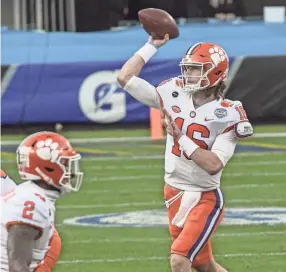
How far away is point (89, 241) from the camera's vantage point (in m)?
8.70

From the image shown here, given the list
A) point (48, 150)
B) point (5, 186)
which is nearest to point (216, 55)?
point (5, 186)

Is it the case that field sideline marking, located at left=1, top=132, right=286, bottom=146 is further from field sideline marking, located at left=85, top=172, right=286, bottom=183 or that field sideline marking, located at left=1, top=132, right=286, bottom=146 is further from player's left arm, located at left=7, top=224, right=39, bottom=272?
player's left arm, located at left=7, top=224, right=39, bottom=272

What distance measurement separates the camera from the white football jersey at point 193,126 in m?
6.14

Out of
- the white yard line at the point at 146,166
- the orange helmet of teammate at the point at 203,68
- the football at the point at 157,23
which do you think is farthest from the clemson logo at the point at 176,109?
the white yard line at the point at 146,166

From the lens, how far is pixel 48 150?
4.72 meters

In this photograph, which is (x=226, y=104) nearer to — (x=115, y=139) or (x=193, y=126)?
(x=193, y=126)

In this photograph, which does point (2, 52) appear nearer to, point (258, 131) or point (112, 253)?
point (258, 131)

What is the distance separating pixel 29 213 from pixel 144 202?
604 centimetres

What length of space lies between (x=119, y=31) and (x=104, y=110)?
61.6 inches

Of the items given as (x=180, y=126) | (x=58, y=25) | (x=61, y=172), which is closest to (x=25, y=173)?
(x=61, y=172)

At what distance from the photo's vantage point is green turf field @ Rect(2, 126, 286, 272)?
795 cm

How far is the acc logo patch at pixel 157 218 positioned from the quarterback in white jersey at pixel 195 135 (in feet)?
10.2

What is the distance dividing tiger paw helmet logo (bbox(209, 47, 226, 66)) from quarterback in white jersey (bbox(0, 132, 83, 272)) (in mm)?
1672

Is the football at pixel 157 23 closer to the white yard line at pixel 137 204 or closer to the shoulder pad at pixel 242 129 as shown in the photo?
the shoulder pad at pixel 242 129
